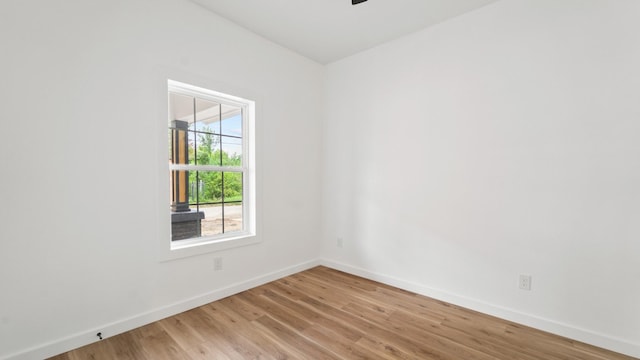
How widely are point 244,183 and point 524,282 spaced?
2.77 meters

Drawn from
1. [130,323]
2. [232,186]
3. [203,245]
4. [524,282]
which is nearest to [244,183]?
[232,186]

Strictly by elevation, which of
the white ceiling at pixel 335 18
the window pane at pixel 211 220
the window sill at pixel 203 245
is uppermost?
the white ceiling at pixel 335 18

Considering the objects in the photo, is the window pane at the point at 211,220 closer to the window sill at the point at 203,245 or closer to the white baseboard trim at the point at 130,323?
the window sill at the point at 203,245

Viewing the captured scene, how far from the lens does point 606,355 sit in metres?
1.87

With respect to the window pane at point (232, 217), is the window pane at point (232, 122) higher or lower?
higher

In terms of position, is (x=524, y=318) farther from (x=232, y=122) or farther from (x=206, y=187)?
(x=232, y=122)

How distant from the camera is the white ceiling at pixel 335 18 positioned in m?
2.39

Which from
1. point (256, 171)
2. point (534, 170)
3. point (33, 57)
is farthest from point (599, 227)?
point (33, 57)

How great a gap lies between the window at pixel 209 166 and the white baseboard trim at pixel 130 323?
1.64 feet

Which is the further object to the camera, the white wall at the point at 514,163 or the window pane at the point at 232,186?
the window pane at the point at 232,186

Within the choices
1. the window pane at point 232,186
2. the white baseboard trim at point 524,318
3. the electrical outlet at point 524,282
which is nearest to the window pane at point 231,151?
the window pane at point 232,186

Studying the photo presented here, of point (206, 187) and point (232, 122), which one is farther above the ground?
point (232, 122)

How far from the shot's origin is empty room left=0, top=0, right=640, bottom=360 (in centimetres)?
181

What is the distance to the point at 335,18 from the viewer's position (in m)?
2.61
